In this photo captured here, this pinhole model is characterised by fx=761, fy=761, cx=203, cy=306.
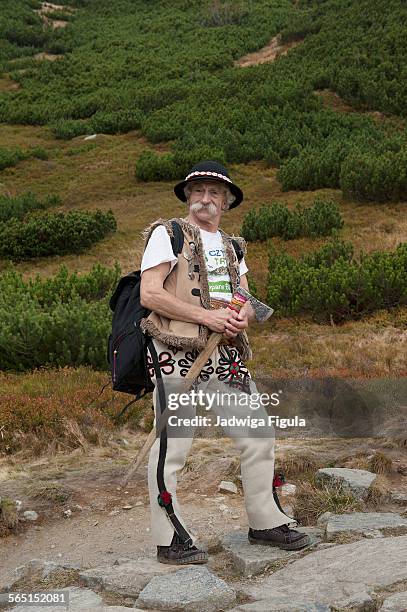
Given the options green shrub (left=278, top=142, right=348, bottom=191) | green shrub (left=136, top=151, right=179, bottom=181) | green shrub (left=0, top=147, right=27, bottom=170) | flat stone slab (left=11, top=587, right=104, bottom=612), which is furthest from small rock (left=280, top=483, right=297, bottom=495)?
green shrub (left=0, top=147, right=27, bottom=170)

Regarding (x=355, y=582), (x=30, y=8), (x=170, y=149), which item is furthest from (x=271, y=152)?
(x=30, y=8)

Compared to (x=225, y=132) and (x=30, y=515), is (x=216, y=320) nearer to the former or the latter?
(x=30, y=515)

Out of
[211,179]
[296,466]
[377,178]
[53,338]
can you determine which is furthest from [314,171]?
[211,179]

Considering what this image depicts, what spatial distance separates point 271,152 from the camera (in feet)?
62.2

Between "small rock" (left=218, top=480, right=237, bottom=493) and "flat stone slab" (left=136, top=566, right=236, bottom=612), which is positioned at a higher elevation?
"flat stone slab" (left=136, top=566, right=236, bottom=612)

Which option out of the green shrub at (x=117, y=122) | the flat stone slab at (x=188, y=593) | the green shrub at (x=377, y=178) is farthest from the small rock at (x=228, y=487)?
the green shrub at (x=117, y=122)

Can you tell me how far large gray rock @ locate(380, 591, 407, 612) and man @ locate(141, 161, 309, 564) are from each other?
847 millimetres

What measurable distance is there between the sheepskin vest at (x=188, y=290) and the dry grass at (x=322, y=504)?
1.27m

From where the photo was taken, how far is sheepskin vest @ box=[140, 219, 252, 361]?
12.4 feet

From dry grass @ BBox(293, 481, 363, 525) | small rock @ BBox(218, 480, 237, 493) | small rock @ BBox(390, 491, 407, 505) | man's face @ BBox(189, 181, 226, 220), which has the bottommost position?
small rock @ BBox(218, 480, 237, 493)

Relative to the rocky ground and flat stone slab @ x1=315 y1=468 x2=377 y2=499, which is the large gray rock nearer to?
the rocky ground

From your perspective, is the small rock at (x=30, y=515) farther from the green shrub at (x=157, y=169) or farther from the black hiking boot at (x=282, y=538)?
the green shrub at (x=157, y=169)

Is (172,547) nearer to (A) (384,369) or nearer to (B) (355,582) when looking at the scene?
(B) (355,582)

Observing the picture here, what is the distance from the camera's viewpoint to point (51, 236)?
14.9 m
